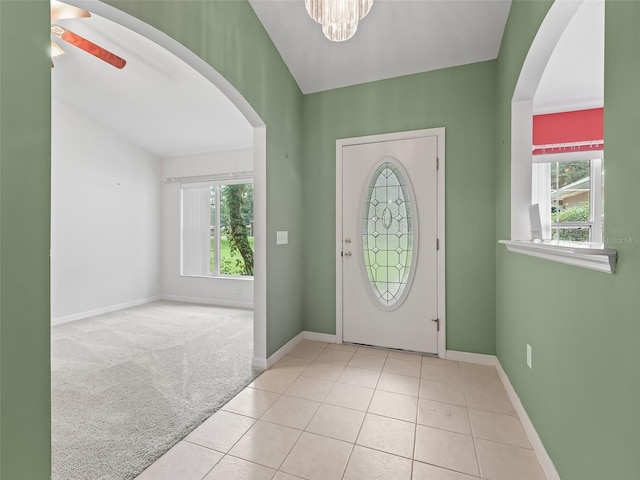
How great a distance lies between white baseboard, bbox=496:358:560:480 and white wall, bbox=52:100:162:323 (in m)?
4.84

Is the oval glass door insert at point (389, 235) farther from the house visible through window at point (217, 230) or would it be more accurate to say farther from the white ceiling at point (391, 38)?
the house visible through window at point (217, 230)

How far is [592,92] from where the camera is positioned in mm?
2803

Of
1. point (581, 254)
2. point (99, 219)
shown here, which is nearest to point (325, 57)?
point (581, 254)

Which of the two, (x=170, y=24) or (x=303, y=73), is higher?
(x=303, y=73)

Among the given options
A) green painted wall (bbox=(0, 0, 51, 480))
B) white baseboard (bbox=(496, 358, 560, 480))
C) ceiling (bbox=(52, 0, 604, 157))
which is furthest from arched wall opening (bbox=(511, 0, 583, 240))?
green painted wall (bbox=(0, 0, 51, 480))

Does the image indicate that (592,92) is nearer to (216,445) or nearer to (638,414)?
(638,414)

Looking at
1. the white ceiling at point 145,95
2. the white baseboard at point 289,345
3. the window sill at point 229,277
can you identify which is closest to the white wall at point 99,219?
the white ceiling at point 145,95

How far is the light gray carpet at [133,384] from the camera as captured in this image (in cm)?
148

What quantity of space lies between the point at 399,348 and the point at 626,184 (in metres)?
2.30

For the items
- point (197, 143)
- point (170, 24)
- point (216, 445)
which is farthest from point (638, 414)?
point (197, 143)

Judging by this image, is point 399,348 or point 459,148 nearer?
point 459,148

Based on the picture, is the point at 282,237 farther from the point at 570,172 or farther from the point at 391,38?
the point at 570,172

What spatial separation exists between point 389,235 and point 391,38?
5.55 feet

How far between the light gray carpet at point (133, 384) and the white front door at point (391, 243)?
1235mm
